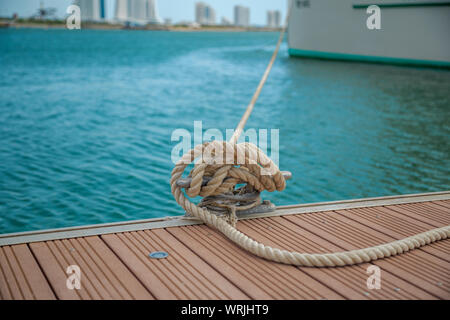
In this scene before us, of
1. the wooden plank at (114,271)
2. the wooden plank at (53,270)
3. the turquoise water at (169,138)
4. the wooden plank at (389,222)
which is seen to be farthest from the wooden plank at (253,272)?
the turquoise water at (169,138)

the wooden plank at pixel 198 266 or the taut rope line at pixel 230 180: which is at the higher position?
the taut rope line at pixel 230 180

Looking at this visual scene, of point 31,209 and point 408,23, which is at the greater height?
point 408,23

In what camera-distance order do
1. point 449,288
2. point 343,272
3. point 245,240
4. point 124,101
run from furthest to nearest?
point 124,101
point 245,240
point 343,272
point 449,288

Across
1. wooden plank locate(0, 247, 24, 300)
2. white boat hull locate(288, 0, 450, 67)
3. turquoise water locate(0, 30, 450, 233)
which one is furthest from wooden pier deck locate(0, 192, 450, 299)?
white boat hull locate(288, 0, 450, 67)

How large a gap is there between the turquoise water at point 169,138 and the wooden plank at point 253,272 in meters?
3.27

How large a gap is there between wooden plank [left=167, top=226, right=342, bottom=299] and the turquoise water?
129 inches

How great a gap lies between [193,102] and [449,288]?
13.8m

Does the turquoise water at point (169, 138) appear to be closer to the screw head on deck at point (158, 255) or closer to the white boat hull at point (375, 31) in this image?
the screw head on deck at point (158, 255)

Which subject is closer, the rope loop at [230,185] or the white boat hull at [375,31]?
the rope loop at [230,185]

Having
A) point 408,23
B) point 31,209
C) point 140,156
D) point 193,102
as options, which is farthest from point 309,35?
point 31,209

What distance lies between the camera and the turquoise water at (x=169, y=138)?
6.44 metres

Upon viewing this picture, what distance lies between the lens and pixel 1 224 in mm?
5609
